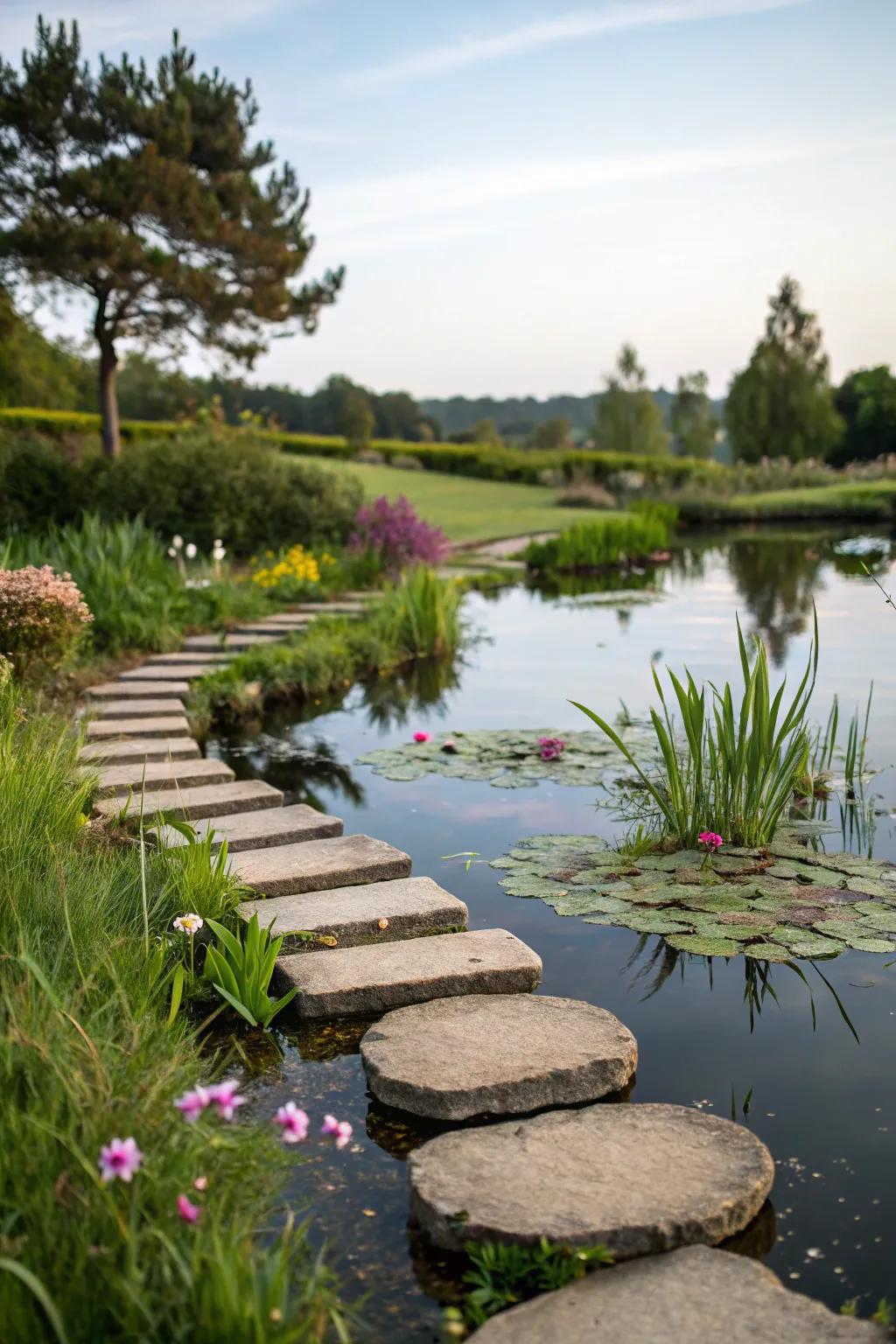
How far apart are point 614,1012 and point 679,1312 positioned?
44.9 inches

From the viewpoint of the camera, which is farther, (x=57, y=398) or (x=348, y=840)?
(x=57, y=398)

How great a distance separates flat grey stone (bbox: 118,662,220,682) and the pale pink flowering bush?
121 centimetres

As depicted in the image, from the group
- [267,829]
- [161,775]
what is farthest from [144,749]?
[267,829]

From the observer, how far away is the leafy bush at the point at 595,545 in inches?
512

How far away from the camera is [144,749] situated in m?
4.47

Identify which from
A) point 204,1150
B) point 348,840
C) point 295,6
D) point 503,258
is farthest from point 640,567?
point 204,1150

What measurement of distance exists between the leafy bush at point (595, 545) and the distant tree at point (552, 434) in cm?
3785

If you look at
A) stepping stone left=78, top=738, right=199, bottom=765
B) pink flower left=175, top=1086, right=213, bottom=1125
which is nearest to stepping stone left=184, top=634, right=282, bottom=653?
stepping stone left=78, top=738, right=199, bottom=765

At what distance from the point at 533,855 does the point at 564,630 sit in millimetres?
5211

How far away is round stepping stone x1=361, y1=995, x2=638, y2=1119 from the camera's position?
83.7 inches

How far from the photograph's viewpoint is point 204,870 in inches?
108

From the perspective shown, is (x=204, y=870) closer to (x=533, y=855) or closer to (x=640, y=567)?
(x=533, y=855)

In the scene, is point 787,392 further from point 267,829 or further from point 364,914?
point 364,914

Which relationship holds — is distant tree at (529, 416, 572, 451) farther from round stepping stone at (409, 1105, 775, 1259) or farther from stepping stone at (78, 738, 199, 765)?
round stepping stone at (409, 1105, 775, 1259)
